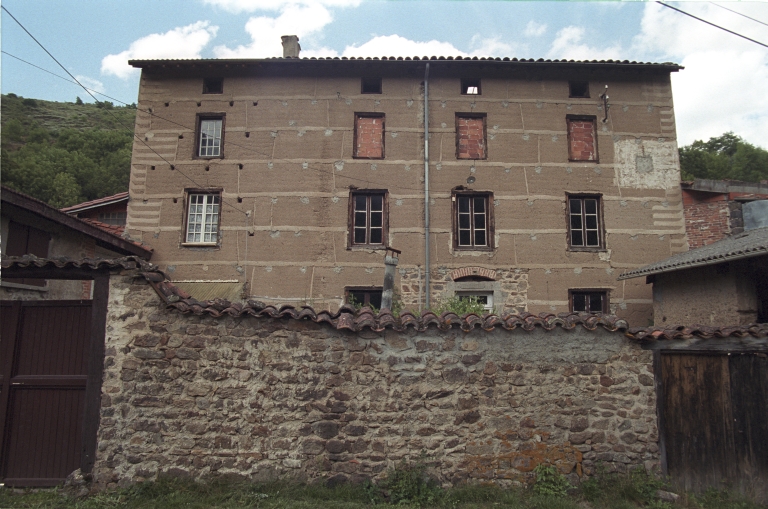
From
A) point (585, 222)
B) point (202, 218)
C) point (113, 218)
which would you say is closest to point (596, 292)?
point (585, 222)

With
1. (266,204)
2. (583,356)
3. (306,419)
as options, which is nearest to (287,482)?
(306,419)

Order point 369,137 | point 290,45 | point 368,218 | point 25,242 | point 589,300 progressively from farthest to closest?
point 290,45 < point 369,137 < point 368,218 < point 589,300 < point 25,242

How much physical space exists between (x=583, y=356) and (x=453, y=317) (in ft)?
5.39

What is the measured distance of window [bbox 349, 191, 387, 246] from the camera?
13195mm

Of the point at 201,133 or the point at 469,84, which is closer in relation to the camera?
the point at 201,133

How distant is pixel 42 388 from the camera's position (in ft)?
17.1

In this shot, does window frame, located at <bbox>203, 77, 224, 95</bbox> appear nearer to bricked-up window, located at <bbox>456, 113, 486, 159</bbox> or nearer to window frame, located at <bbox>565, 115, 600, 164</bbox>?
bricked-up window, located at <bbox>456, 113, 486, 159</bbox>

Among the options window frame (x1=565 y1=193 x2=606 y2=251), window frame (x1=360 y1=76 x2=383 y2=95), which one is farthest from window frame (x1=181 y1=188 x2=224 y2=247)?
Answer: window frame (x1=565 y1=193 x2=606 y2=251)

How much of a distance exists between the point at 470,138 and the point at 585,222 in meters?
4.24

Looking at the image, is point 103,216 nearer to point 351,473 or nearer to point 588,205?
point 351,473

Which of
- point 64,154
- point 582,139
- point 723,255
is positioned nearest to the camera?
point 723,255

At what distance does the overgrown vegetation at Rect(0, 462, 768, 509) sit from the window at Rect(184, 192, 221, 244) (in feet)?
29.4

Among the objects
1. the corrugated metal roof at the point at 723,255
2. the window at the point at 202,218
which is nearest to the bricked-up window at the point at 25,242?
the window at the point at 202,218

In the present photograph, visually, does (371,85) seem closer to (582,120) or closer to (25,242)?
(582,120)
